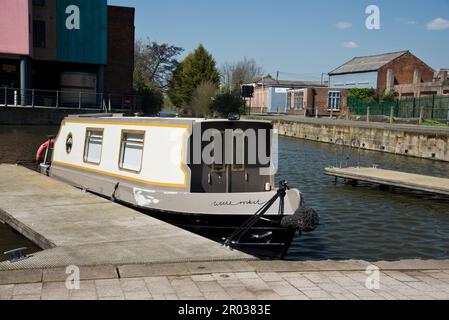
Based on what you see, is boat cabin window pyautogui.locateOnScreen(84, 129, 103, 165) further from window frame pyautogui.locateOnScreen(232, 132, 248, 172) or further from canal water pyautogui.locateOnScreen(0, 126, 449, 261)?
window frame pyautogui.locateOnScreen(232, 132, 248, 172)

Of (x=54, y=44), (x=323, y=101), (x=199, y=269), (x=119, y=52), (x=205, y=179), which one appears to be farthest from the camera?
(x=323, y=101)

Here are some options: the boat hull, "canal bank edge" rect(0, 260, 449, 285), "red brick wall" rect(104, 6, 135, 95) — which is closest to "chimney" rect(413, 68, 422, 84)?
"red brick wall" rect(104, 6, 135, 95)

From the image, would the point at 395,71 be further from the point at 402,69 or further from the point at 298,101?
the point at 298,101

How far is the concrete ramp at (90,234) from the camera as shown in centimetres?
598

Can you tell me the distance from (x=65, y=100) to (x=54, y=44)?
4624mm

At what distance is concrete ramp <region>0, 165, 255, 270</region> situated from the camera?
5984 millimetres

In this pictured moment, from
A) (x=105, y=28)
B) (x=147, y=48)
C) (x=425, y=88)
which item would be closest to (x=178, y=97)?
(x=147, y=48)

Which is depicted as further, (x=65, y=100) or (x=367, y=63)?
(x=367, y=63)

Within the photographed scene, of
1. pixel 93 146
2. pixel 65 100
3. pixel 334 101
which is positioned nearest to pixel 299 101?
pixel 334 101

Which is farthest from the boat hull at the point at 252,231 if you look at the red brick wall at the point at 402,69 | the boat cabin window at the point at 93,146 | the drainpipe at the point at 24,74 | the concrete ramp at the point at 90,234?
the red brick wall at the point at 402,69

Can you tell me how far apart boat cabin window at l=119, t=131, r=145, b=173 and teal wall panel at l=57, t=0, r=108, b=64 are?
31.8 meters

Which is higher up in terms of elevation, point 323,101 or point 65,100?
point 323,101

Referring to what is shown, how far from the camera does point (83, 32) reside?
40.2m

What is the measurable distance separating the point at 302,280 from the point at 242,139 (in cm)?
451
